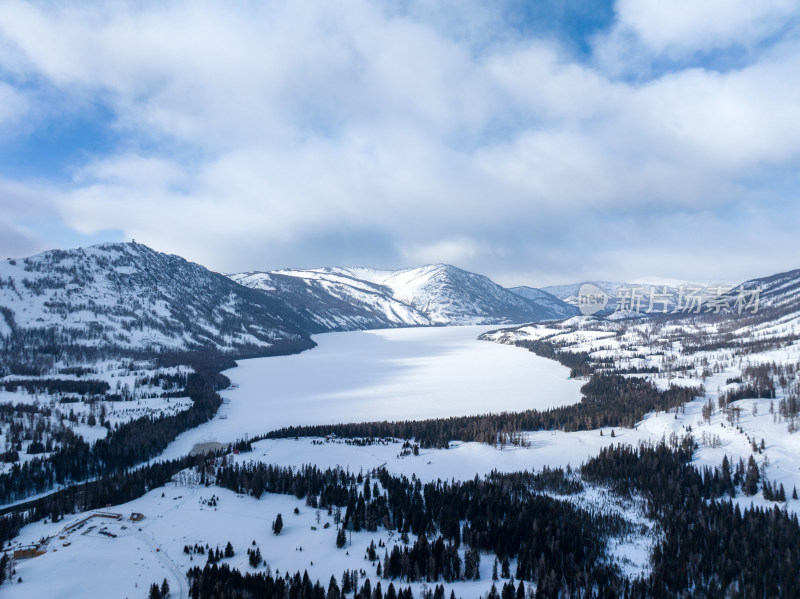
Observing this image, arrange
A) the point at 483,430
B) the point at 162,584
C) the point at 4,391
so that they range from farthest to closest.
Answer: the point at 4,391 → the point at 483,430 → the point at 162,584

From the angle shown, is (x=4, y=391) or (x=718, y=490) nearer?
(x=718, y=490)

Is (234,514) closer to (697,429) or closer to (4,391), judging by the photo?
(697,429)

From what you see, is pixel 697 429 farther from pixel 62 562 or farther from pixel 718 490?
pixel 62 562

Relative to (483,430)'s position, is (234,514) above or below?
below

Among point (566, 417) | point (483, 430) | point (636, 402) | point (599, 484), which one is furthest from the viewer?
point (636, 402)

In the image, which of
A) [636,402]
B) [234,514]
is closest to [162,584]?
[234,514]

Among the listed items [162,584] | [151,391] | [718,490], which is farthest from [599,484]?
[151,391]

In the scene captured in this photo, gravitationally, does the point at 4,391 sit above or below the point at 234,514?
above

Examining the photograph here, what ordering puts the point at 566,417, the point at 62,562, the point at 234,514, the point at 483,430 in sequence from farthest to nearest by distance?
the point at 566,417 → the point at 483,430 → the point at 234,514 → the point at 62,562

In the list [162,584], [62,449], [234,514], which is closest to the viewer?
[162,584]
